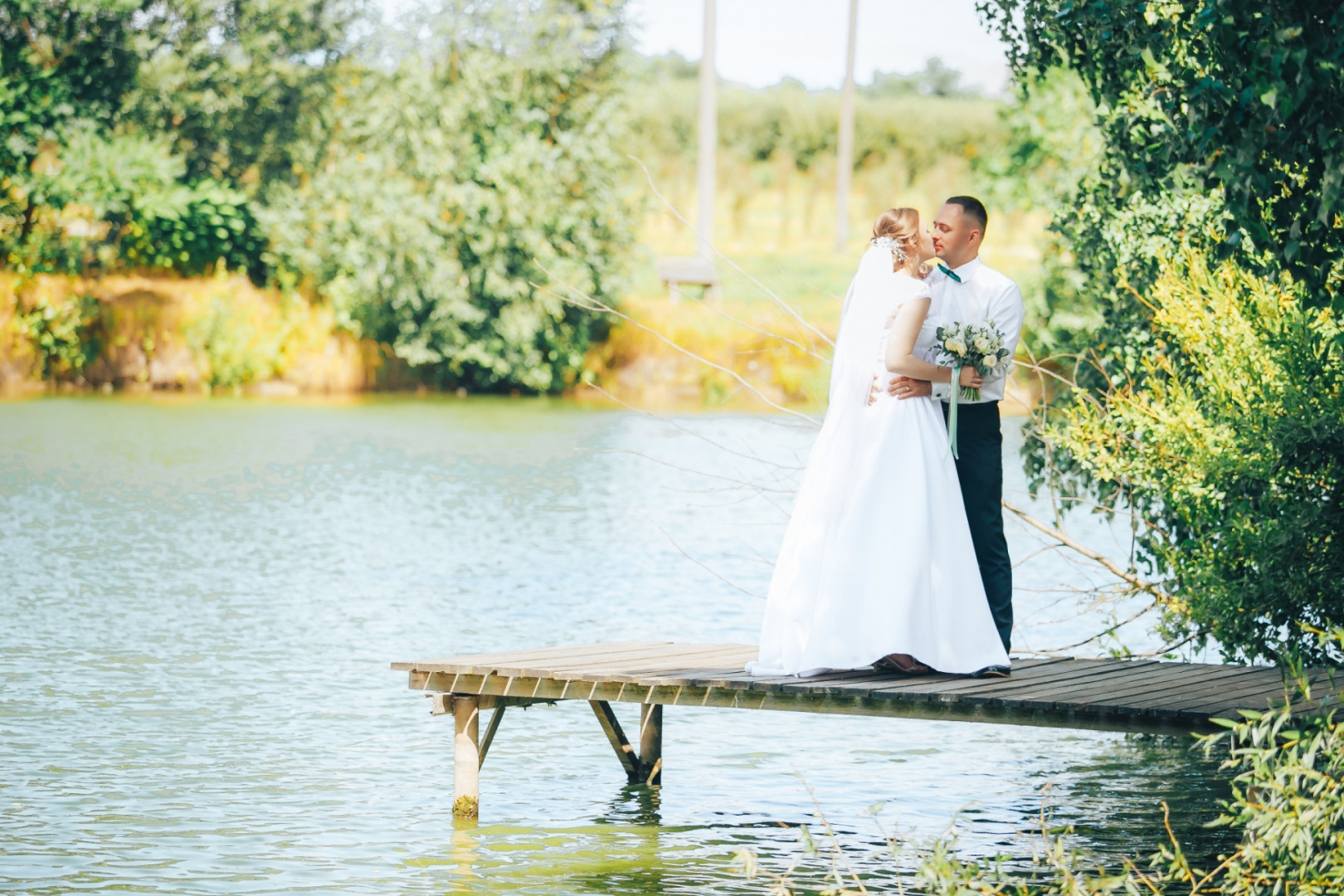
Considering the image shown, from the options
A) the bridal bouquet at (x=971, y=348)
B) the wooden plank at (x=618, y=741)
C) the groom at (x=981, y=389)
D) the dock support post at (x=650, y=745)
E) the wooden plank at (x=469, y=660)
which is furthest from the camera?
the dock support post at (x=650, y=745)

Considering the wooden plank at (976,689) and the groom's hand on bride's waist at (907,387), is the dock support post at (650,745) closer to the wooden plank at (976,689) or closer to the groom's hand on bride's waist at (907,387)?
the wooden plank at (976,689)

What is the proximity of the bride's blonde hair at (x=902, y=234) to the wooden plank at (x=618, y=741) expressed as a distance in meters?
2.95

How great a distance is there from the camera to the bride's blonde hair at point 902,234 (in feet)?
25.1

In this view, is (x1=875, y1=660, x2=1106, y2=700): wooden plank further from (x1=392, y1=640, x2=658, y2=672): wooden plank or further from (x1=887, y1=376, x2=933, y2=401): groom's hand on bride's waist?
(x1=392, y1=640, x2=658, y2=672): wooden plank

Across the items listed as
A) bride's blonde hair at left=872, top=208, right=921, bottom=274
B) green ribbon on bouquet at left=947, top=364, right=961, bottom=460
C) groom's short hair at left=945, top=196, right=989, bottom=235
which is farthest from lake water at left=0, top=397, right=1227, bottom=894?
groom's short hair at left=945, top=196, right=989, bottom=235

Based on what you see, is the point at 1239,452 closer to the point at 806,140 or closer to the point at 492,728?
the point at 492,728

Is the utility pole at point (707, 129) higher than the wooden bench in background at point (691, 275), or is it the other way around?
the utility pole at point (707, 129)

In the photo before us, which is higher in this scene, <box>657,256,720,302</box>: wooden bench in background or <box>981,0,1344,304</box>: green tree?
<box>981,0,1344,304</box>: green tree

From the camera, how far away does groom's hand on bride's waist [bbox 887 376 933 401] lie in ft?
25.3


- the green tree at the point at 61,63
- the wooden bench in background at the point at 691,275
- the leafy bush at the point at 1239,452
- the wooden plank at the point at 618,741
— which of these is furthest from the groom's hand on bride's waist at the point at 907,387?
the green tree at the point at 61,63

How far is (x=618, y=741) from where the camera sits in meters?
9.57

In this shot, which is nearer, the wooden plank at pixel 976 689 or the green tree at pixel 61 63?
the wooden plank at pixel 976 689

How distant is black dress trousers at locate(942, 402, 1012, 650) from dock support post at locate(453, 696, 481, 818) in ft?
8.04

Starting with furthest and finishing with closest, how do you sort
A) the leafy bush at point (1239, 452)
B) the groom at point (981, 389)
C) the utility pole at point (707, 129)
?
the utility pole at point (707, 129) → the leafy bush at point (1239, 452) → the groom at point (981, 389)
